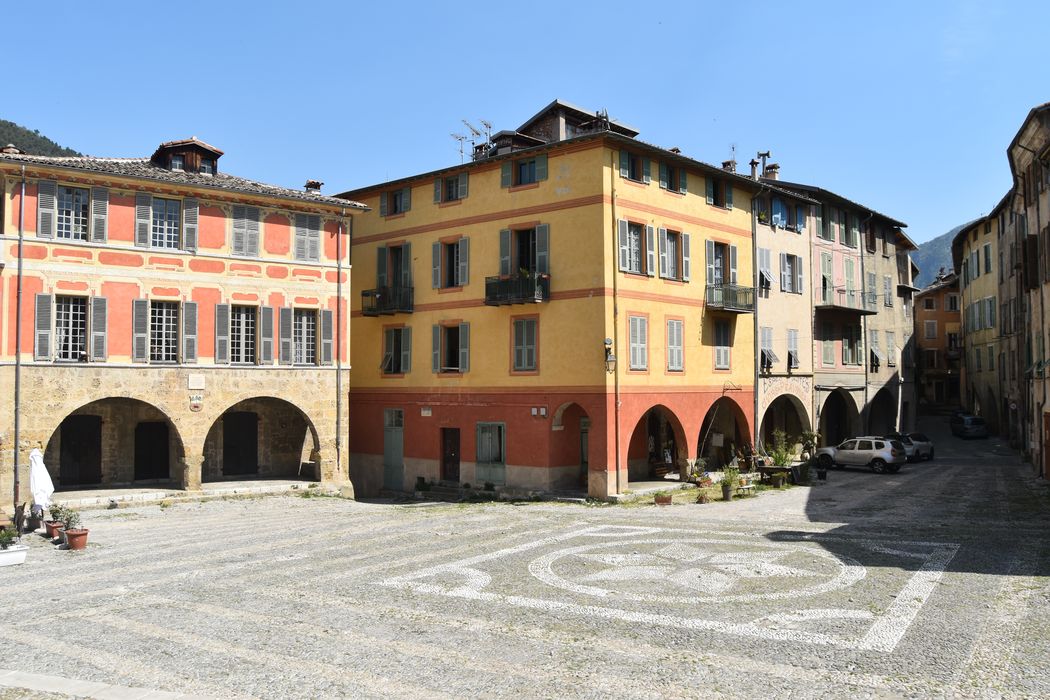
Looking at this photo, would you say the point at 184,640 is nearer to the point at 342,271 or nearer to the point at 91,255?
the point at 91,255

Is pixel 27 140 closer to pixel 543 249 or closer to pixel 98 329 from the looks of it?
pixel 98 329

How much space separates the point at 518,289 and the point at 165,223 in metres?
12.4

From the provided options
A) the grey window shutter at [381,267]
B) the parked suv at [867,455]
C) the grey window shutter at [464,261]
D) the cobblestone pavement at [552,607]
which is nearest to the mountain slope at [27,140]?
the grey window shutter at [381,267]

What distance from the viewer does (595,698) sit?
926 cm

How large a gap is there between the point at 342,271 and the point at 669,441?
1525 centimetres

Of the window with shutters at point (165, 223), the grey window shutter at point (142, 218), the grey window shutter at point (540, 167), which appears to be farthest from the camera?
the grey window shutter at point (540, 167)

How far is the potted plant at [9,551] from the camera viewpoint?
16562 mm

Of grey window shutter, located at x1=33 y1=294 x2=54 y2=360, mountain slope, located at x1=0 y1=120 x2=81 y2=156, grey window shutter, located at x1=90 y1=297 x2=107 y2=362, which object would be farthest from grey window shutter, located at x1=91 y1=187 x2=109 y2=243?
mountain slope, located at x1=0 y1=120 x2=81 y2=156

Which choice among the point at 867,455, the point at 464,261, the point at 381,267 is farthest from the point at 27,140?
the point at 867,455

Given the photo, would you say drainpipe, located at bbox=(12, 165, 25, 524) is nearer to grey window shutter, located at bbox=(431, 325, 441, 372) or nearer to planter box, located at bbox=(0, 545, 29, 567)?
planter box, located at bbox=(0, 545, 29, 567)

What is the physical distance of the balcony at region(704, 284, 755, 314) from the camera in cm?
3219

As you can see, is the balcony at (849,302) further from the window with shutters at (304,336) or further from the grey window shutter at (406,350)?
the window with shutters at (304,336)

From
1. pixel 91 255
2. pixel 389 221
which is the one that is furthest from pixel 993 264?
pixel 91 255

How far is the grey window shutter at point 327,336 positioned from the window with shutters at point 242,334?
250 centimetres
